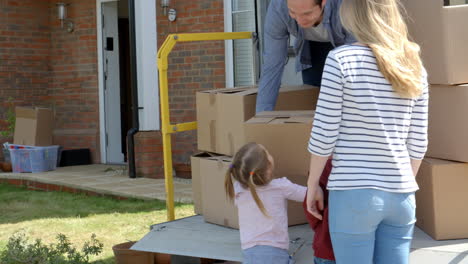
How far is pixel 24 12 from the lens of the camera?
963 cm

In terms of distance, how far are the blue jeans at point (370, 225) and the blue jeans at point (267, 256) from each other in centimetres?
100

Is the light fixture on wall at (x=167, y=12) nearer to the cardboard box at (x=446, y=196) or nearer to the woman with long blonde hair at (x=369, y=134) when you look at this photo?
the cardboard box at (x=446, y=196)

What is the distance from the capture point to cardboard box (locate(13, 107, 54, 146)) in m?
8.86

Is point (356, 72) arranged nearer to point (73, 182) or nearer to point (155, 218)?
point (155, 218)

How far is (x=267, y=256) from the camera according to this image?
3.28 meters

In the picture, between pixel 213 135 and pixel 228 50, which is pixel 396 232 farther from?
pixel 228 50

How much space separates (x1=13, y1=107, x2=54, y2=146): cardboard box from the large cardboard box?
5.31 m

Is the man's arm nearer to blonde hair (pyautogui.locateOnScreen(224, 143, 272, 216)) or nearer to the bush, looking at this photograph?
blonde hair (pyautogui.locateOnScreen(224, 143, 272, 216))

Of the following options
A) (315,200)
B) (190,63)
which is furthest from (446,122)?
(190,63)

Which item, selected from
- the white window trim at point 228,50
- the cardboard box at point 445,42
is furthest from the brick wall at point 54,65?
the cardboard box at point 445,42

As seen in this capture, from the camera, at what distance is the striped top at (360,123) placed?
223 cm

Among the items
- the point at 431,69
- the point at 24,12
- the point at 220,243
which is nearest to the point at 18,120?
the point at 24,12

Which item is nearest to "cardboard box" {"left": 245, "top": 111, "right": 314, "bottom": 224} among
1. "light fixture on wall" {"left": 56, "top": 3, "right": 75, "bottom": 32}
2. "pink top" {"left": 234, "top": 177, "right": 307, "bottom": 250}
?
"pink top" {"left": 234, "top": 177, "right": 307, "bottom": 250}

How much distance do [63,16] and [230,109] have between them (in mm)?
6300
